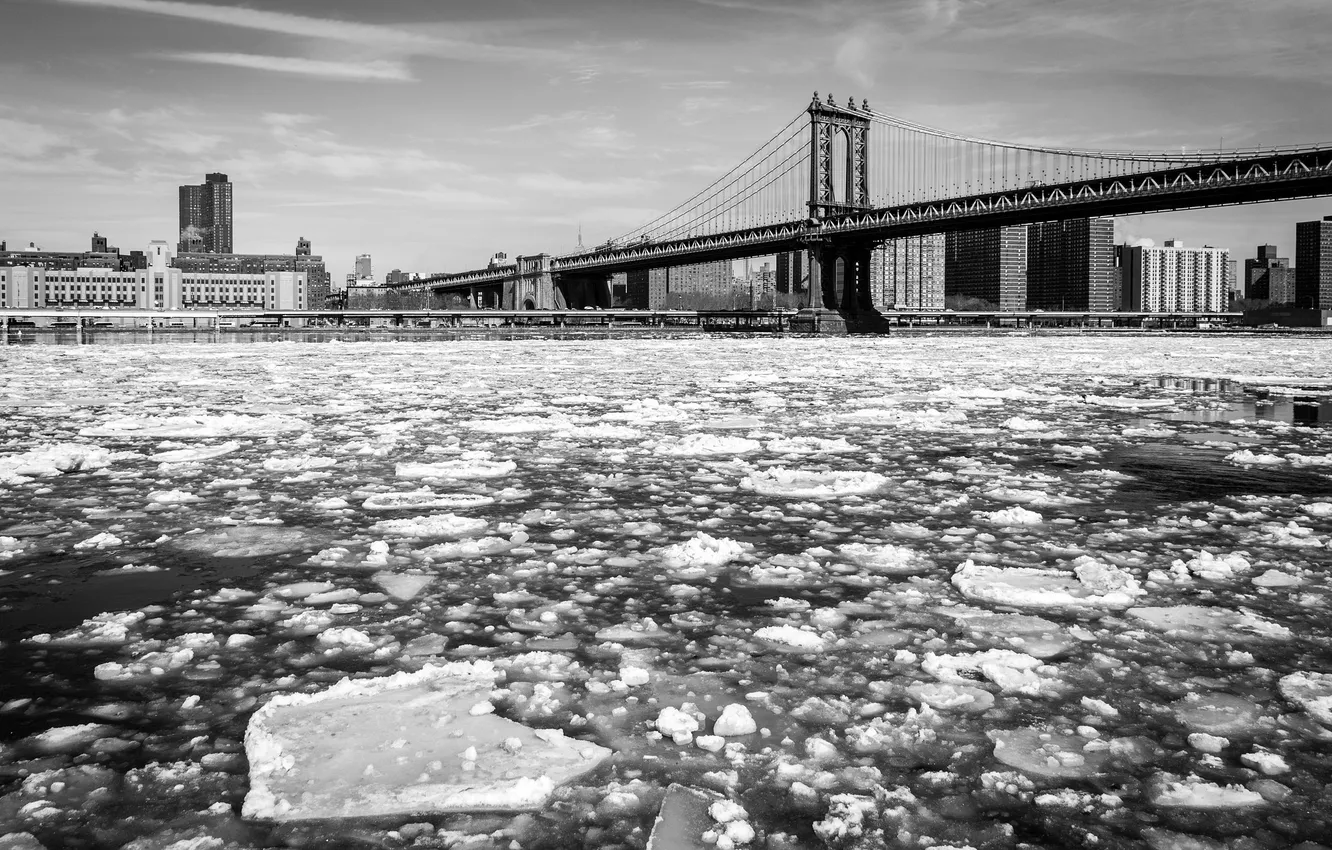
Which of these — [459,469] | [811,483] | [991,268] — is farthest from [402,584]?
[991,268]

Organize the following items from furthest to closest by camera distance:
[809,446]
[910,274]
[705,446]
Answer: [910,274] < [809,446] < [705,446]

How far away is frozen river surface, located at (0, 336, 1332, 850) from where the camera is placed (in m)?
1.96

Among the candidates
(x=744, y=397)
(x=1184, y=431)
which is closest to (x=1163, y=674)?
(x=1184, y=431)

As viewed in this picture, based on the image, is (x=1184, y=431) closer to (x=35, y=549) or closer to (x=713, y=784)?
(x=713, y=784)

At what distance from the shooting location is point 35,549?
158 inches

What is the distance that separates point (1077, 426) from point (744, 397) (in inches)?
168

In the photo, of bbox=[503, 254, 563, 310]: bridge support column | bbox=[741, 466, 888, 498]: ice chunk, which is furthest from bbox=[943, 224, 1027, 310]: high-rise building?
bbox=[741, 466, 888, 498]: ice chunk

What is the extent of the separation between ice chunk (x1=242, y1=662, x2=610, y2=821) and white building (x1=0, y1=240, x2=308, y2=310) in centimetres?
13490

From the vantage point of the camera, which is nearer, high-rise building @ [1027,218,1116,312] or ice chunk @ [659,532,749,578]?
ice chunk @ [659,532,749,578]

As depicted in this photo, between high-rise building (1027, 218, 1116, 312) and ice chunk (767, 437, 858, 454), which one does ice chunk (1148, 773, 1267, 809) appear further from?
high-rise building (1027, 218, 1116, 312)

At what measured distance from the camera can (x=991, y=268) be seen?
17288 cm

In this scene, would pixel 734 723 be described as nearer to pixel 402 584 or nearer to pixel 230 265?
pixel 402 584

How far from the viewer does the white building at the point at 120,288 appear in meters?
131

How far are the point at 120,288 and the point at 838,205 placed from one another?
11509 cm
